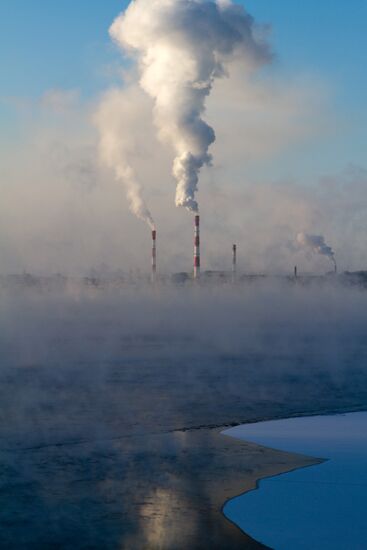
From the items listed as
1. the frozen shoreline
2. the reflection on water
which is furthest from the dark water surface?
the frozen shoreline

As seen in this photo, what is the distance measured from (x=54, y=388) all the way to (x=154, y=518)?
302 inches

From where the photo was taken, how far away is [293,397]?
13023 millimetres

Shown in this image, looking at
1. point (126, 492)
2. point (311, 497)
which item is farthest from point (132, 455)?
point (311, 497)

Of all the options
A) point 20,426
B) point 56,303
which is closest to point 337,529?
point 20,426

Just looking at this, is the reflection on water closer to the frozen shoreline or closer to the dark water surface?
the dark water surface

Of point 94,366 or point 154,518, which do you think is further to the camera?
point 94,366

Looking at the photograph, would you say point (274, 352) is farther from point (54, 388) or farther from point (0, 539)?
point (0, 539)

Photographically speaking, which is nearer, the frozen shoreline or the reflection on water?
the reflection on water

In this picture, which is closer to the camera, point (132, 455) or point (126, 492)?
point (126, 492)

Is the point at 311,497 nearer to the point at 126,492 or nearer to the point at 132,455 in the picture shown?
the point at 126,492

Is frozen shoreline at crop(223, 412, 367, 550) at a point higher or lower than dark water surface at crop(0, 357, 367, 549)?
lower

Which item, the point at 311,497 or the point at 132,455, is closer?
the point at 311,497

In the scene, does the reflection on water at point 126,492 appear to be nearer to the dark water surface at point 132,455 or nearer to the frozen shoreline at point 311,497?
the dark water surface at point 132,455

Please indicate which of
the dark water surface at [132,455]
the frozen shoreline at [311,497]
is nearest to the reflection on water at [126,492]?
the dark water surface at [132,455]
